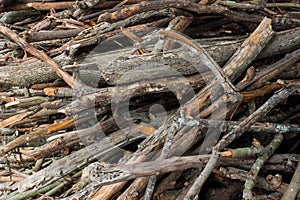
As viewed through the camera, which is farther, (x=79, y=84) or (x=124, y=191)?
(x=79, y=84)

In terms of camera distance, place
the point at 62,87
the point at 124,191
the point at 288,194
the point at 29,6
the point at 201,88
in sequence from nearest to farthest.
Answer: the point at 288,194, the point at 124,191, the point at 201,88, the point at 62,87, the point at 29,6

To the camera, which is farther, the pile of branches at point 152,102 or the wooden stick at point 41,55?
the wooden stick at point 41,55

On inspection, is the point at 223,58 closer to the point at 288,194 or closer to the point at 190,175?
the point at 190,175

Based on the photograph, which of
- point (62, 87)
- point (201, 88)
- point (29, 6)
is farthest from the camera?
point (29, 6)

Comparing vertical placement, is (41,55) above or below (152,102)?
above

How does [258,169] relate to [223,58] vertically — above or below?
below

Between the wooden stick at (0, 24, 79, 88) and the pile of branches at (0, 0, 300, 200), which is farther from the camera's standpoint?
the wooden stick at (0, 24, 79, 88)

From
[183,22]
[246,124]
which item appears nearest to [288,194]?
[246,124]

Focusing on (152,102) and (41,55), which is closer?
(152,102)
